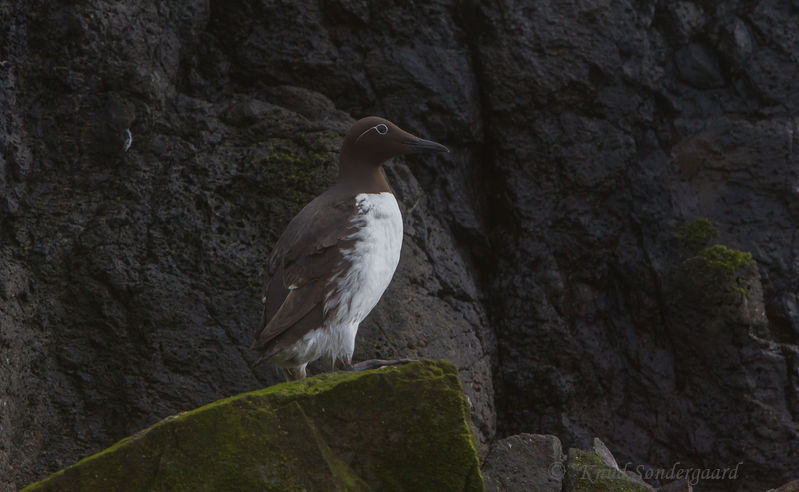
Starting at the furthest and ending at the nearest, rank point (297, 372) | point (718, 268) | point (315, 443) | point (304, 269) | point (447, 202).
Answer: point (447, 202) → point (718, 268) → point (297, 372) → point (304, 269) → point (315, 443)

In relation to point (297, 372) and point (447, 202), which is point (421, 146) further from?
point (297, 372)

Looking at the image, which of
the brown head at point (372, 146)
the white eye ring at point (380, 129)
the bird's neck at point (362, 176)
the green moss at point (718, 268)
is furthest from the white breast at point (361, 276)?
the green moss at point (718, 268)

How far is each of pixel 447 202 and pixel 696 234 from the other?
227cm

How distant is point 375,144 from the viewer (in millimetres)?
6086

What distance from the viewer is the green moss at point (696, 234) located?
7773 millimetres

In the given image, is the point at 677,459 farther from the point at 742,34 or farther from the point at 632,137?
the point at 742,34

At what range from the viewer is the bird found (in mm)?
5391

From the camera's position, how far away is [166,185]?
6.68m

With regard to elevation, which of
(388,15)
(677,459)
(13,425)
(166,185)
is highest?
(388,15)

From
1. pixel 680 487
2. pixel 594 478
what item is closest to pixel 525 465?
pixel 594 478

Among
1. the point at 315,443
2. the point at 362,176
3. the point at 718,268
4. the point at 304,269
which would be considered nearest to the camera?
the point at 315,443

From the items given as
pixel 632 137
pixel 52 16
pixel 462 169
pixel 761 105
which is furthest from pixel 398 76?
pixel 761 105

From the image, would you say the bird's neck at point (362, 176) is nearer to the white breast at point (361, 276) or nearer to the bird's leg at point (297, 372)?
the white breast at point (361, 276)

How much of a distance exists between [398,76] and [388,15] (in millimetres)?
547
